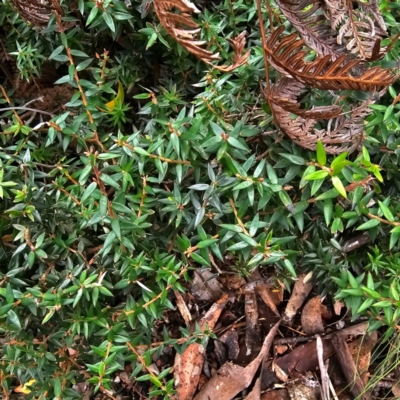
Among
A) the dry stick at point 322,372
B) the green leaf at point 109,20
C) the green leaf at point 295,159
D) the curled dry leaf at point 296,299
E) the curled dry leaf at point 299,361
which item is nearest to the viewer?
the green leaf at point 295,159

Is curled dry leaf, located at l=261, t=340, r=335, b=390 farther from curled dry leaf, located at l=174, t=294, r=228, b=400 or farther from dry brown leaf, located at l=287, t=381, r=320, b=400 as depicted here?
curled dry leaf, located at l=174, t=294, r=228, b=400

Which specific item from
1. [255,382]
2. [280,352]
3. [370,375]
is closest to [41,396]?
[255,382]

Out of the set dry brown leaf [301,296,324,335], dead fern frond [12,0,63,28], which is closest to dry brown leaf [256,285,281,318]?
dry brown leaf [301,296,324,335]

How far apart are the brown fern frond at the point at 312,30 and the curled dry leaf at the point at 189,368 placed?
1379 mm

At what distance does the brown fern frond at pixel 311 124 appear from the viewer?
1.46 m

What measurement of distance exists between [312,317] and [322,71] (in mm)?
1452

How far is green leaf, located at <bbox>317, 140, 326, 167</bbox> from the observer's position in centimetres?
148

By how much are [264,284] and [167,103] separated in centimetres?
105

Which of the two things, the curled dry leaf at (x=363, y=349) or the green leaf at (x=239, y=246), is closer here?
the green leaf at (x=239, y=246)

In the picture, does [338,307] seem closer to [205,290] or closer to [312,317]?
[312,317]

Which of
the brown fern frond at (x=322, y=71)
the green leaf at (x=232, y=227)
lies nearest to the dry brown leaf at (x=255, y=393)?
the green leaf at (x=232, y=227)

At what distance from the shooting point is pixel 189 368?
232cm

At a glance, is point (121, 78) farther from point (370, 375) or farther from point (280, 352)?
point (370, 375)

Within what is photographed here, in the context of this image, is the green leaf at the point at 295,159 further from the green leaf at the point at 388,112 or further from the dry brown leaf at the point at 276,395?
the dry brown leaf at the point at 276,395
